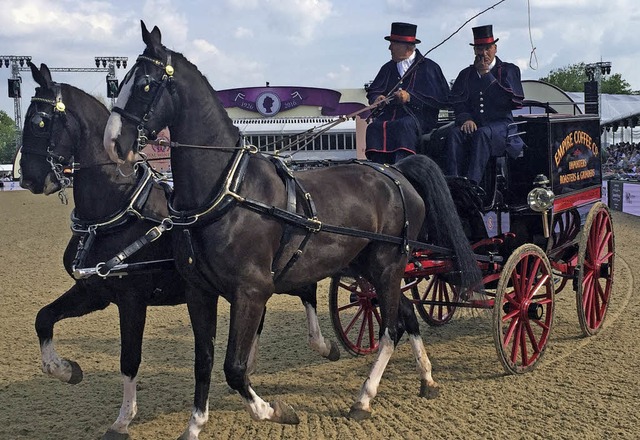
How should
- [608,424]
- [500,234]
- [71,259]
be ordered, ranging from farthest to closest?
[500,234], [71,259], [608,424]

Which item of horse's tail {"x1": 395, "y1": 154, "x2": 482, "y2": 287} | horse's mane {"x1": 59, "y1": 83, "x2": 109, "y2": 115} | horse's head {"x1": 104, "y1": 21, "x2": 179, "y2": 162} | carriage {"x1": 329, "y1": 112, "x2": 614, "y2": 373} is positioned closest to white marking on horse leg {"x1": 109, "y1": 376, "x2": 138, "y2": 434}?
horse's head {"x1": 104, "y1": 21, "x2": 179, "y2": 162}

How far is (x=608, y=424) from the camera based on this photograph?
4418 mm

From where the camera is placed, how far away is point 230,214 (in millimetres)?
4004

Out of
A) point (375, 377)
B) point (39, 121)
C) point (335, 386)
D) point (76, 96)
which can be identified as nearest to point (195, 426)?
point (375, 377)

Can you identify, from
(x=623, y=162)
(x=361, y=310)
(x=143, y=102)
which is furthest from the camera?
(x=623, y=162)

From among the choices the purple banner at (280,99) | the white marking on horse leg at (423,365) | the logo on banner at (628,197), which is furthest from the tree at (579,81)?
the white marking on horse leg at (423,365)

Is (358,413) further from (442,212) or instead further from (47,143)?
(47,143)

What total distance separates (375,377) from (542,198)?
2.12 meters

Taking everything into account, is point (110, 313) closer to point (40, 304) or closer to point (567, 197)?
point (40, 304)

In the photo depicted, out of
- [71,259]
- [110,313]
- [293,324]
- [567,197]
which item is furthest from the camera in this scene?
[110,313]

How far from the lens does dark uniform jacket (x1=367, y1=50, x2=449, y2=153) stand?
19.9ft

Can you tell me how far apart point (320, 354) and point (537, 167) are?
8.18 ft

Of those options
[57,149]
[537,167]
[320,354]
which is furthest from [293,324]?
[57,149]

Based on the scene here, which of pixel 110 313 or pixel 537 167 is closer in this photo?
pixel 537 167
